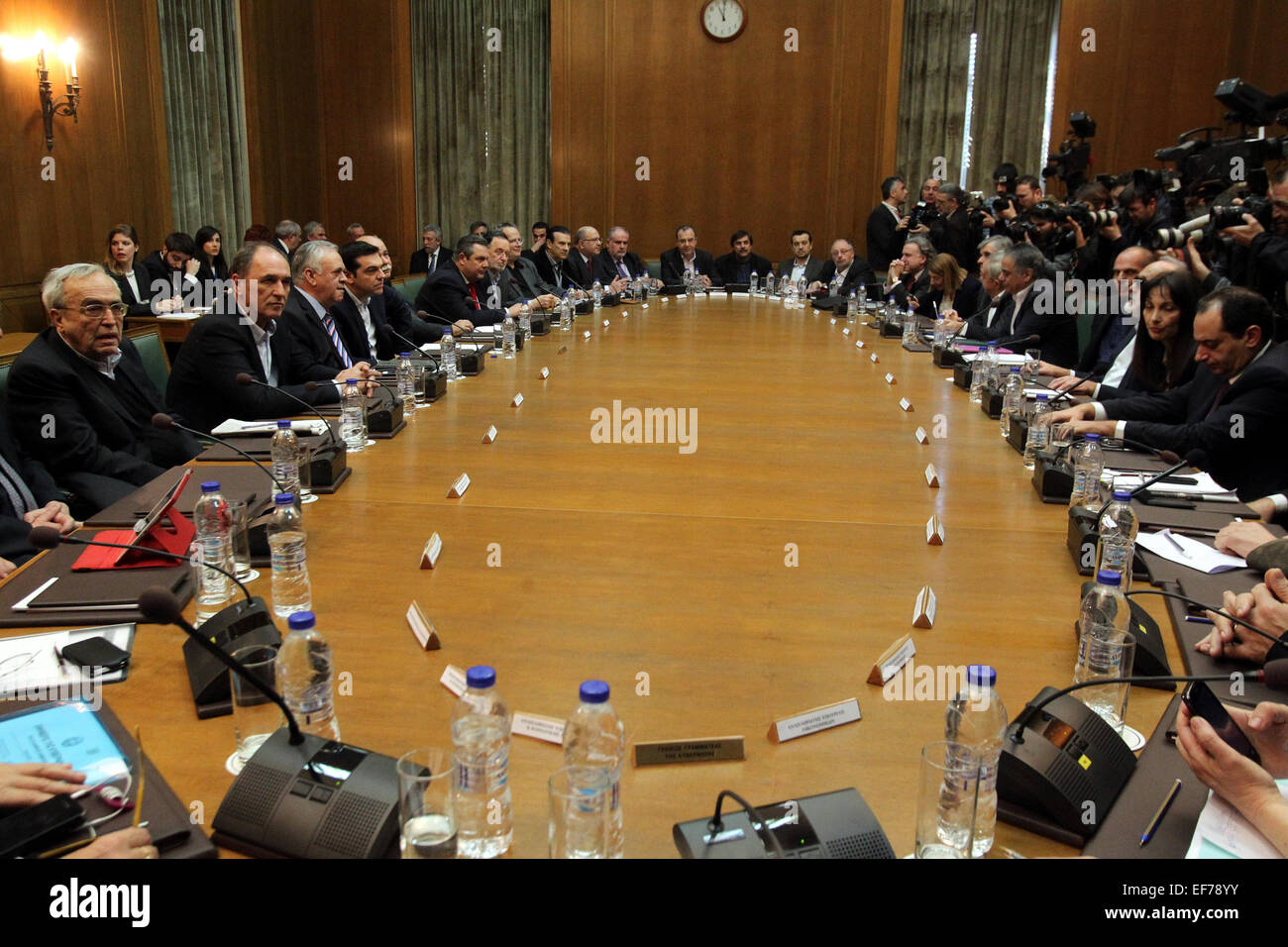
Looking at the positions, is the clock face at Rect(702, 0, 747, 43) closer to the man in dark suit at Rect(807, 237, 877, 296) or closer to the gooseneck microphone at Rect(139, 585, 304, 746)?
the man in dark suit at Rect(807, 237, 877, 296)

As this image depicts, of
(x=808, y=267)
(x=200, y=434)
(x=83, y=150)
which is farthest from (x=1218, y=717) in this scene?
(x=808, y=267)

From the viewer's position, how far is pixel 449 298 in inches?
232

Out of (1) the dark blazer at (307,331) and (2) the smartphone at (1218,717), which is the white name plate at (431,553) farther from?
(1) the dark blazer at (307,331)

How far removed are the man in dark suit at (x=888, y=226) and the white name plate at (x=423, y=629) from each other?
292 inches

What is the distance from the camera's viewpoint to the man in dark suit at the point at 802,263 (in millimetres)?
8703

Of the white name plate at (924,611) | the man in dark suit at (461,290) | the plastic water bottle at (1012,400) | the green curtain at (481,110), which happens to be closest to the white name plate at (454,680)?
the white name plate at (924,611)

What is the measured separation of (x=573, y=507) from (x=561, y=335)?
3.12 metres

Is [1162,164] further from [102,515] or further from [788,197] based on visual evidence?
[102,515]

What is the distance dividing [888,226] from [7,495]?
7.20 metres

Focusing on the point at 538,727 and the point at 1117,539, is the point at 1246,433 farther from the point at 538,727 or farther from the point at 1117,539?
the point at 538,727

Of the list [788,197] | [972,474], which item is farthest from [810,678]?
[788,197]

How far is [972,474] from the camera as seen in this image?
2.79 metres

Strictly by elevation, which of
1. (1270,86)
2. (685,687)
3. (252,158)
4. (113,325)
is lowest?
(685,687)
